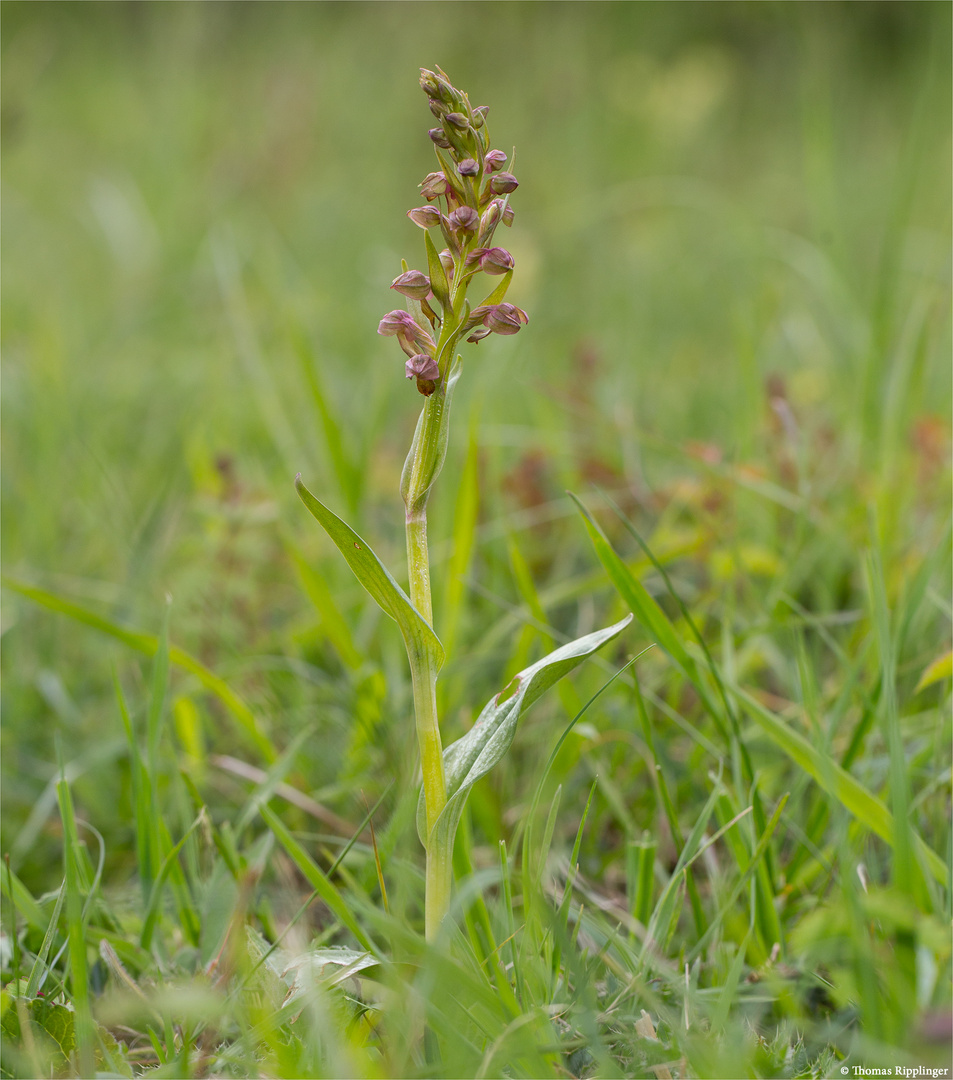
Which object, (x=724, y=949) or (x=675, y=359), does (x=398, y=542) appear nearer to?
(x=724, y=949)

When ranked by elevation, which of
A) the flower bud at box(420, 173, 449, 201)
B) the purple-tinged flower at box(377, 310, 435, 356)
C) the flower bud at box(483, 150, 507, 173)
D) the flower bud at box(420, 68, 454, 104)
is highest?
the flower bud at box(420, 68, 454, 104)

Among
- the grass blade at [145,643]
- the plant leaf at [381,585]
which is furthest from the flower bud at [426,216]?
the grass blade at [145,643]

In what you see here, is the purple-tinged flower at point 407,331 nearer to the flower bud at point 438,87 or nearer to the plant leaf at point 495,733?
the flower bud at point 438,87

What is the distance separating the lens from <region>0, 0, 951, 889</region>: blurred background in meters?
1.87

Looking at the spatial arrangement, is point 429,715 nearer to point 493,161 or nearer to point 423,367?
point 423,367

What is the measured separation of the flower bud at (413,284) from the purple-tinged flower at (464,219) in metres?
0.06

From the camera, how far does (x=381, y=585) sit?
3.31 ft

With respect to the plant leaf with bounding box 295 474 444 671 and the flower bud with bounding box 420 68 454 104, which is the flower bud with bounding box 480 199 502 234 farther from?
the plant leaf with bounding box 295 474 444 671

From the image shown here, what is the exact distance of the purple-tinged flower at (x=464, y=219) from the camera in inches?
39.8

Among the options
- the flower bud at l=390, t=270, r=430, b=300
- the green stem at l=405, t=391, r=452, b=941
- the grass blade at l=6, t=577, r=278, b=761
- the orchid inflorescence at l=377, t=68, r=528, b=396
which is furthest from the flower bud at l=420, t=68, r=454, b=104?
the grass blade at l=6, t=577, r=278, b=761

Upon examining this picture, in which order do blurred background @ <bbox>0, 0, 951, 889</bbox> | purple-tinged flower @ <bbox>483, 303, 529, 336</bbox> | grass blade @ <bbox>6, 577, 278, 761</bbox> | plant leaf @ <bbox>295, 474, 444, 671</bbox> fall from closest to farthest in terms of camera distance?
plant leaf @ <bbox>295, 474, 444, 671</bbox>
purple-tinged flower @ <bbox>483, 303, 529, 336</bbox>
grass blade @ <bbox>6, 577, 278, 761</bbox>
blurred background @ <bbox>0, 0, 951, 889</bbox>

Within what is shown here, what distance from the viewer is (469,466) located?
68.4 inches

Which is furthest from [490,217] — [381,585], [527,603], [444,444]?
[527,603]

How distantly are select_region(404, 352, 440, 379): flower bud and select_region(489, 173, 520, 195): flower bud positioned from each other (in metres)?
0.22
